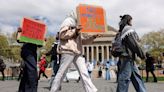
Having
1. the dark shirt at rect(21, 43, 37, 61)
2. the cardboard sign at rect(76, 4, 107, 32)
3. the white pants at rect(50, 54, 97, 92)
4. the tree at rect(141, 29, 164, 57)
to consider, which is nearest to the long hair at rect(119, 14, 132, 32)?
the cardboard sign at rect(76, 4, 107, 32)

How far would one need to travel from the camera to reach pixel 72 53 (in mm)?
7223

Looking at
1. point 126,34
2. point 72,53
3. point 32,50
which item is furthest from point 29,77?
point 126,34

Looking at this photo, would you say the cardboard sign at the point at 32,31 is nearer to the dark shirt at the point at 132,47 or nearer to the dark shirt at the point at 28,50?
the dark shirt at the point at 28,50

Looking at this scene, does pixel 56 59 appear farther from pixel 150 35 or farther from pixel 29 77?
pixel 150 35

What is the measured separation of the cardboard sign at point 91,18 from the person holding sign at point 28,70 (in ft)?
4.36

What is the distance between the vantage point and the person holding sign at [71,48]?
7129 mm

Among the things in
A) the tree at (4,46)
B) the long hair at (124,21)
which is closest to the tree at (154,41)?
the tree at (4,46)

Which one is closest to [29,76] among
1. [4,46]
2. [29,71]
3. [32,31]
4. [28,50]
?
[29,71]

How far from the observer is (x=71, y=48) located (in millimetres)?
7230

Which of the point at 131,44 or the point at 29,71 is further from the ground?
the point at 131,44

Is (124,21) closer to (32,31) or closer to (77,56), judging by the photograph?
(77,56)

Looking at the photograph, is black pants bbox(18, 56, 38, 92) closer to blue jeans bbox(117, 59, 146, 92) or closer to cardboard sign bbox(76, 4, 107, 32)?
cardboard sign bbox(76, 4, 107, 32)

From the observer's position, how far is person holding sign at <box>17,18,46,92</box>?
24.6 ft

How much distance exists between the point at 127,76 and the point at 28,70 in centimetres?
214
